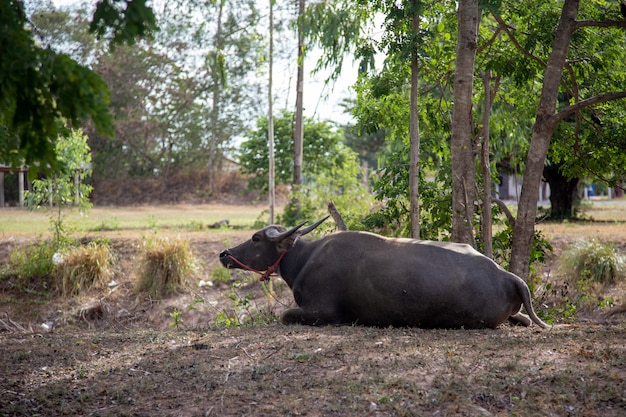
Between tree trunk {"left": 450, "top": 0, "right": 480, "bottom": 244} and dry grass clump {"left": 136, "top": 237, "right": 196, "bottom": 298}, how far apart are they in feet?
24.8

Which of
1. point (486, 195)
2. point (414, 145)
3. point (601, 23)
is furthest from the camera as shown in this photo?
point (414, 145)

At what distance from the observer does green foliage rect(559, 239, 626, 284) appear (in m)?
12.4

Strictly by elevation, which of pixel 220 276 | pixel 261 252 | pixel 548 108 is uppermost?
pixel 548 108

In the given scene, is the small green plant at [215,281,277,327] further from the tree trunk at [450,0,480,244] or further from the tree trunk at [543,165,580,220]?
the tree trunk at [543,165,580,220]

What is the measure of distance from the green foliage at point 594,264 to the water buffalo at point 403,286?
5162 millimetres

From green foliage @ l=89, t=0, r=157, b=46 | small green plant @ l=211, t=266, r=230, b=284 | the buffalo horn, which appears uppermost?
green foliage @ l=89, t=0, r=157, b=46

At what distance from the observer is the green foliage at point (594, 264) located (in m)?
12.4

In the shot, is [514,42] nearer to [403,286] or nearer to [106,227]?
[403,286]

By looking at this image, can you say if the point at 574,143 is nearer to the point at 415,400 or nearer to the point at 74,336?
the point at 415,400

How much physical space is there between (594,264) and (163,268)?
28.6ft

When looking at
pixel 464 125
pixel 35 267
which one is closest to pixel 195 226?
pixel 35 267

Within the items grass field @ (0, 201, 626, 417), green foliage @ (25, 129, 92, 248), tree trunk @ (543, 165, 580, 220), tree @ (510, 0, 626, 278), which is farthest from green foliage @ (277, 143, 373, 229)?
tree trunk @ (543, 165, 580, 220)

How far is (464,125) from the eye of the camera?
27.9ft

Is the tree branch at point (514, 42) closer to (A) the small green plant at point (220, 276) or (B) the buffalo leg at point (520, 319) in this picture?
(B) the buffalo leg at point (520, 319)
